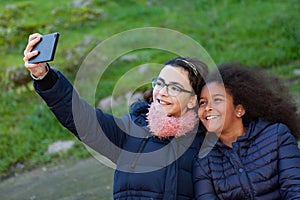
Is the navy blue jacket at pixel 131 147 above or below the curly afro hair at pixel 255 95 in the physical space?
below

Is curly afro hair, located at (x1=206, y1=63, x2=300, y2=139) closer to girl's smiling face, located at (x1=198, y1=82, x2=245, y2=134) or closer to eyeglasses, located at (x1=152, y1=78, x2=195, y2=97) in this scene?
girl's smiling face, located at (x1=198, y1=82, x2=245, y2=134)

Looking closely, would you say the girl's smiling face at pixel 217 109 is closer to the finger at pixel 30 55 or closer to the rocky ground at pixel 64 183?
the finger at pixel 30 55

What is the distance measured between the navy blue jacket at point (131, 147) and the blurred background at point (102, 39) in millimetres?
2059

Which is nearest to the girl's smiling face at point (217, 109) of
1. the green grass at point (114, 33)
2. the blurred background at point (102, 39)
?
the blurred background at point (102, 39)

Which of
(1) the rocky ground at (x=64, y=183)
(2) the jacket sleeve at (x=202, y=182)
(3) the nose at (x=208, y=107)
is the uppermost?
(3) the nose at (x=208, y=107)

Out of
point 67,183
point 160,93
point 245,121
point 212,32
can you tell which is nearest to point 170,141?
point 160,93

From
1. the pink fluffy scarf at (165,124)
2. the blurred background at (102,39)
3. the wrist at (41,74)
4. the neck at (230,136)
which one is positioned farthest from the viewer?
the blurred background at (102,39)

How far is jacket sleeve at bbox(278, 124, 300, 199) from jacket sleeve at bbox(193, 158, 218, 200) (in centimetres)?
35

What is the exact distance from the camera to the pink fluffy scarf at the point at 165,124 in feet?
9.00

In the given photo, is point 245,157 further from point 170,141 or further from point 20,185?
point 20,185

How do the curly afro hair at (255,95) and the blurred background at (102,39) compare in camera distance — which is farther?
the blurred background at (102,39)

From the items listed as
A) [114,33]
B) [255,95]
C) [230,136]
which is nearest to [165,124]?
[230,136]

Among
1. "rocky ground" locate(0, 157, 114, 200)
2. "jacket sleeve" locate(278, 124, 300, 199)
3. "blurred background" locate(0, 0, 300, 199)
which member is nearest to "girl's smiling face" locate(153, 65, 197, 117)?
"jacket sleeve" locate(278, 124, 300, 199)

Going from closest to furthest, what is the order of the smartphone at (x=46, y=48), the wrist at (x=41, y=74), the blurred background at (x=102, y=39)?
the smartphone at (x=46, y=48), the wrist at (x=41, y=74), the blurred background at (x=102, y=39)
